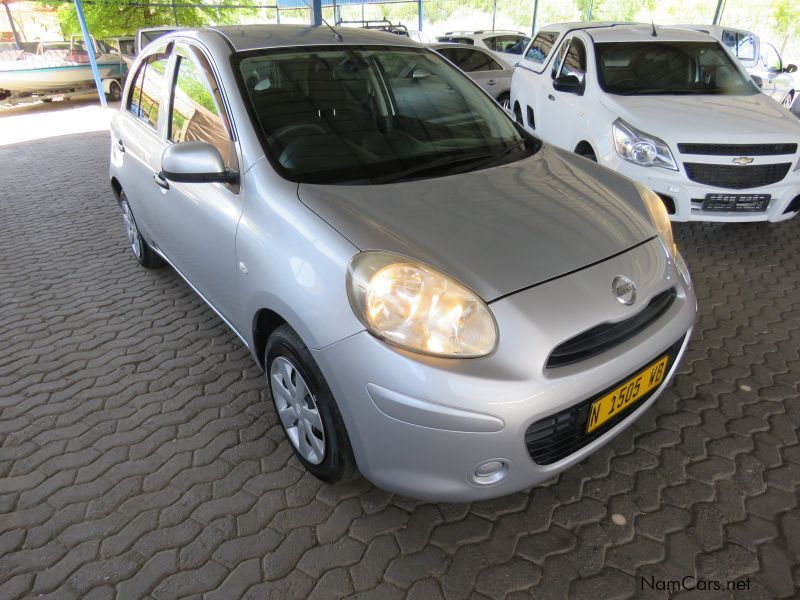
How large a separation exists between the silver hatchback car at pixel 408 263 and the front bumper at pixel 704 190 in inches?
65.7

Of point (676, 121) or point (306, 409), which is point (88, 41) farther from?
point (306, 409)

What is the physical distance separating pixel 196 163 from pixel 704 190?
3529 millimetres

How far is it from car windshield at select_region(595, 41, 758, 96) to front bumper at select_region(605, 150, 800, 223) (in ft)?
3.53

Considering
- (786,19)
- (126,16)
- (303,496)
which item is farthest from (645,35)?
(126,16)

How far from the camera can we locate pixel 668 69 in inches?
187

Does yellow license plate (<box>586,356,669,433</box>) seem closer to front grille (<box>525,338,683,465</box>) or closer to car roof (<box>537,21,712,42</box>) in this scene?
front grille (<box>525,338,683,465</box>)

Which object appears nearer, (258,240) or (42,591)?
(42,591)

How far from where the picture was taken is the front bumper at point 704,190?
150 inches

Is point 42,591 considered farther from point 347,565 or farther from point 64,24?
point 64,24

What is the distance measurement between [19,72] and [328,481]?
14.3 meters

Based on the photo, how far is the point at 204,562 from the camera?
1823 mm

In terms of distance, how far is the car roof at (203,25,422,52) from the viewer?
2.44 meters

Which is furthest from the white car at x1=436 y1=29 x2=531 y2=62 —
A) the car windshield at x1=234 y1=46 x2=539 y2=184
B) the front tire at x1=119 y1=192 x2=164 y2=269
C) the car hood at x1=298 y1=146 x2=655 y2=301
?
the car hood at x1=298 y1=146 x2=655 y2=301

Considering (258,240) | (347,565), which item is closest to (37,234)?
(258,240)
